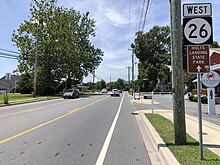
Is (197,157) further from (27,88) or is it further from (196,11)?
(27,88)

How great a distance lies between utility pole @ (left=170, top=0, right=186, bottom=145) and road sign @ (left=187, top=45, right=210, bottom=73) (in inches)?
47.8

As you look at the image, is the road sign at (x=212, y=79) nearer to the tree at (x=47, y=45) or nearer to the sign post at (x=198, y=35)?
the sign post at (x=198, y=35)

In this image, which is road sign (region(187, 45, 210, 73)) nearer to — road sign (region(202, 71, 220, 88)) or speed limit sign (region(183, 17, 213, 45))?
speed limit sign (region(183, 17, 213, 45))

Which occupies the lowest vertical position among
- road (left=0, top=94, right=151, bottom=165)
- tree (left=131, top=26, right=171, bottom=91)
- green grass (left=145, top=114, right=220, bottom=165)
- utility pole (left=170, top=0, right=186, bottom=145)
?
road (left=0, top=94, right=151, bottom=165)

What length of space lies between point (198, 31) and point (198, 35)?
9 centimetres

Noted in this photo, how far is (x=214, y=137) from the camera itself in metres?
8.11

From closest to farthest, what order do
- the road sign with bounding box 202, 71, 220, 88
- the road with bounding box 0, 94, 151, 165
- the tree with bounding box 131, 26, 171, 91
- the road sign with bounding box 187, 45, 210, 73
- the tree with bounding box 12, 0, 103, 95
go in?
the road sign with bounding box 187, 45, 210, 73, the road with bounding box 0, 94, 151, 165, the road sign with bounding box 202, 71, 220, 88, the tree with bounding box 12, 0, 103, 95, the tree with bounding box 131, 26, 171, 91

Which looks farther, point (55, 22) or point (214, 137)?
point (55, 22)

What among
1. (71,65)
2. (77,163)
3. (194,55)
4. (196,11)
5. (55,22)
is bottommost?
(77,163)

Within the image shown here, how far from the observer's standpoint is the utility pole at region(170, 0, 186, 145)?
266 inches

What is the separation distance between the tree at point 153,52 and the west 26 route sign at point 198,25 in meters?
65.5

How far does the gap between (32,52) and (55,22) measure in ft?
24.6

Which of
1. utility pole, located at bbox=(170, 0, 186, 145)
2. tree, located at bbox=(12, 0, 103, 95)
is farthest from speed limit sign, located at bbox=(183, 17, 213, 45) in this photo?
tree, located at bbox=(12, 0, 103, 95)

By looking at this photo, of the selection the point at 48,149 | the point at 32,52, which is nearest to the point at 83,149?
the point at 48,149
